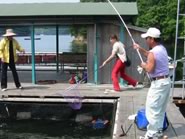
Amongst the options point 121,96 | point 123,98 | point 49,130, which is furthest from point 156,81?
point 49,130

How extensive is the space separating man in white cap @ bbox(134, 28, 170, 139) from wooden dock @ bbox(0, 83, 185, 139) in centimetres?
47

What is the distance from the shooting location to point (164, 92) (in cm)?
702

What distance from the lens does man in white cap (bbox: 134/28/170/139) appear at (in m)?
6.89

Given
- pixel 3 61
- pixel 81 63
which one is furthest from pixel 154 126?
pixel 81 63

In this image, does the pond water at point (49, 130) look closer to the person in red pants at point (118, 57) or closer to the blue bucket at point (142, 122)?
the person in red pants at point (118, 57)

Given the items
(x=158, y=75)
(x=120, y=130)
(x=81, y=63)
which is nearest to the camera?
(x=158, y=75)

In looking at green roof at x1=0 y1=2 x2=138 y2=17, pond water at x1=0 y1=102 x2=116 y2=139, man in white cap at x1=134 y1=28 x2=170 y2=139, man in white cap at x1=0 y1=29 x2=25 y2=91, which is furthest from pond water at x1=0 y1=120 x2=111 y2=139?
green roof at x1=0 y1=2 x2=138 y2=17

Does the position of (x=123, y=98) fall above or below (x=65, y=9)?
below

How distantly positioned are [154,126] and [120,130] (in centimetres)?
92

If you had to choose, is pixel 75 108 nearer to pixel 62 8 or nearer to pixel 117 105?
pixel 117 105

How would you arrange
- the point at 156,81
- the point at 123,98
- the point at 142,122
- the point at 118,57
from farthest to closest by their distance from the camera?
the point at 118,57 < the point at 123,98 < the point at 142,122 < the point at 156,81

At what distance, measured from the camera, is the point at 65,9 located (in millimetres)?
13102

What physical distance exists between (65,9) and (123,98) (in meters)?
3.69

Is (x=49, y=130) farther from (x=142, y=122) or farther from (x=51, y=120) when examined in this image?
(x=142, y=122)
